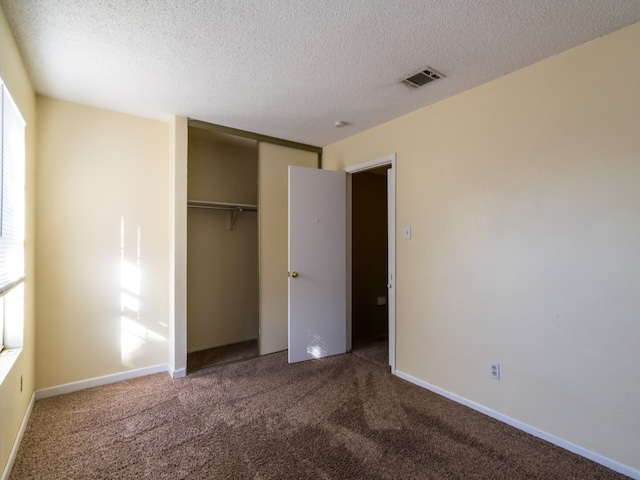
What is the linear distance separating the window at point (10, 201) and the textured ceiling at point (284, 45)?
0.46m

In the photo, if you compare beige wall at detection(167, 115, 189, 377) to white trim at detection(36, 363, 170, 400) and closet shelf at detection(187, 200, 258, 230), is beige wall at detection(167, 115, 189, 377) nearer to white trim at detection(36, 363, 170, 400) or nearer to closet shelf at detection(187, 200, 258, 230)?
white trim at detection(36, 363, 170, 400)

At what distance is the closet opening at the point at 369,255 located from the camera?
4.43 meters

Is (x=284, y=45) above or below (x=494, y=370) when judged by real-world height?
above

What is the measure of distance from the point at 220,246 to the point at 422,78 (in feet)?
9.33

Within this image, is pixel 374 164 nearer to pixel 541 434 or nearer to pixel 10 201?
pixel 541 434

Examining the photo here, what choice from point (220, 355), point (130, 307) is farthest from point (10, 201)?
point (220, 355)

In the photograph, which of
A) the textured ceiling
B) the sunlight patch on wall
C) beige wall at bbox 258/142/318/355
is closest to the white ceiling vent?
the textured ceiling

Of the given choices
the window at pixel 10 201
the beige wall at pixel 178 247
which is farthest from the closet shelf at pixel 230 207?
the window at pixel 10 201

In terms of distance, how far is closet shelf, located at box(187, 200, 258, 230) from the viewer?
11.6 ft

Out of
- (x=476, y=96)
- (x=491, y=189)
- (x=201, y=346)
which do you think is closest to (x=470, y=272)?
(x=491, y=189)

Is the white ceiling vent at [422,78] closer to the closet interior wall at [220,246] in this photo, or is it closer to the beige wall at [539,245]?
the beige wall at [539,245]

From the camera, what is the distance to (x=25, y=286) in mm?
2215

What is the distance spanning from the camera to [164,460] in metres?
1.83

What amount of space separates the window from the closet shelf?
57.1 inches
